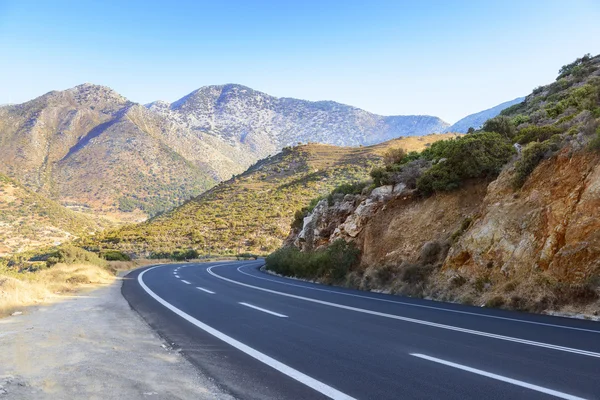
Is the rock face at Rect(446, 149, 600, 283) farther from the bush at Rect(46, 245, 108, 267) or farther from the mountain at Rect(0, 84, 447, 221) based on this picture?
the mountain at Rect(0, 84, 447, 221)

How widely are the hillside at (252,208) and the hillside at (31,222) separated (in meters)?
9.96

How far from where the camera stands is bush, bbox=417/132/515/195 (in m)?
18.6

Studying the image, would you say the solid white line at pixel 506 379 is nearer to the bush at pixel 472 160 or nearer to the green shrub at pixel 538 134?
the bush at pixel 472 160

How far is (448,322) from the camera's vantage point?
9.38 metres

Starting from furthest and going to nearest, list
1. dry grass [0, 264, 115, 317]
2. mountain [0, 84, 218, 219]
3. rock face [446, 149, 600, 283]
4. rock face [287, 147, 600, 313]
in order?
mountain [0, 84, 218, 219] → dry grass [0, 264, 115, 317] → rock face [446, 149, 600, 283] → rock face [287, 147, 600, 313]

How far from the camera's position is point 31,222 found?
72.5 m

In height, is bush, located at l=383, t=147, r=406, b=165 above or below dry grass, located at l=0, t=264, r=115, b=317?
above

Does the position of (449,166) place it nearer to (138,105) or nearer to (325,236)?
(325,236)

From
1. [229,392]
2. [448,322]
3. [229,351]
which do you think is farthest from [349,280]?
[229,392]

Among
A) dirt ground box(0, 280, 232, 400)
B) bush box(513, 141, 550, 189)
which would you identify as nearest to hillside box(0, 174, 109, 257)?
dirt ground box(0, 280, 232, 400)

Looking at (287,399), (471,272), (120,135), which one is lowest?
(471,272)

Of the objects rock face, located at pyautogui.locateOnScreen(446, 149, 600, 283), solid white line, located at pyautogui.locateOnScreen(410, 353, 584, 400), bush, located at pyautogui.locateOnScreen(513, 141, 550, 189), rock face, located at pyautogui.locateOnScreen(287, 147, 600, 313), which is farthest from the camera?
bush, located at pyautogui.locateOnScreen(513, 141, 550, 189)

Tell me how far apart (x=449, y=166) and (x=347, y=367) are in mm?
15388

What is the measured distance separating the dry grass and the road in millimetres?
3359
